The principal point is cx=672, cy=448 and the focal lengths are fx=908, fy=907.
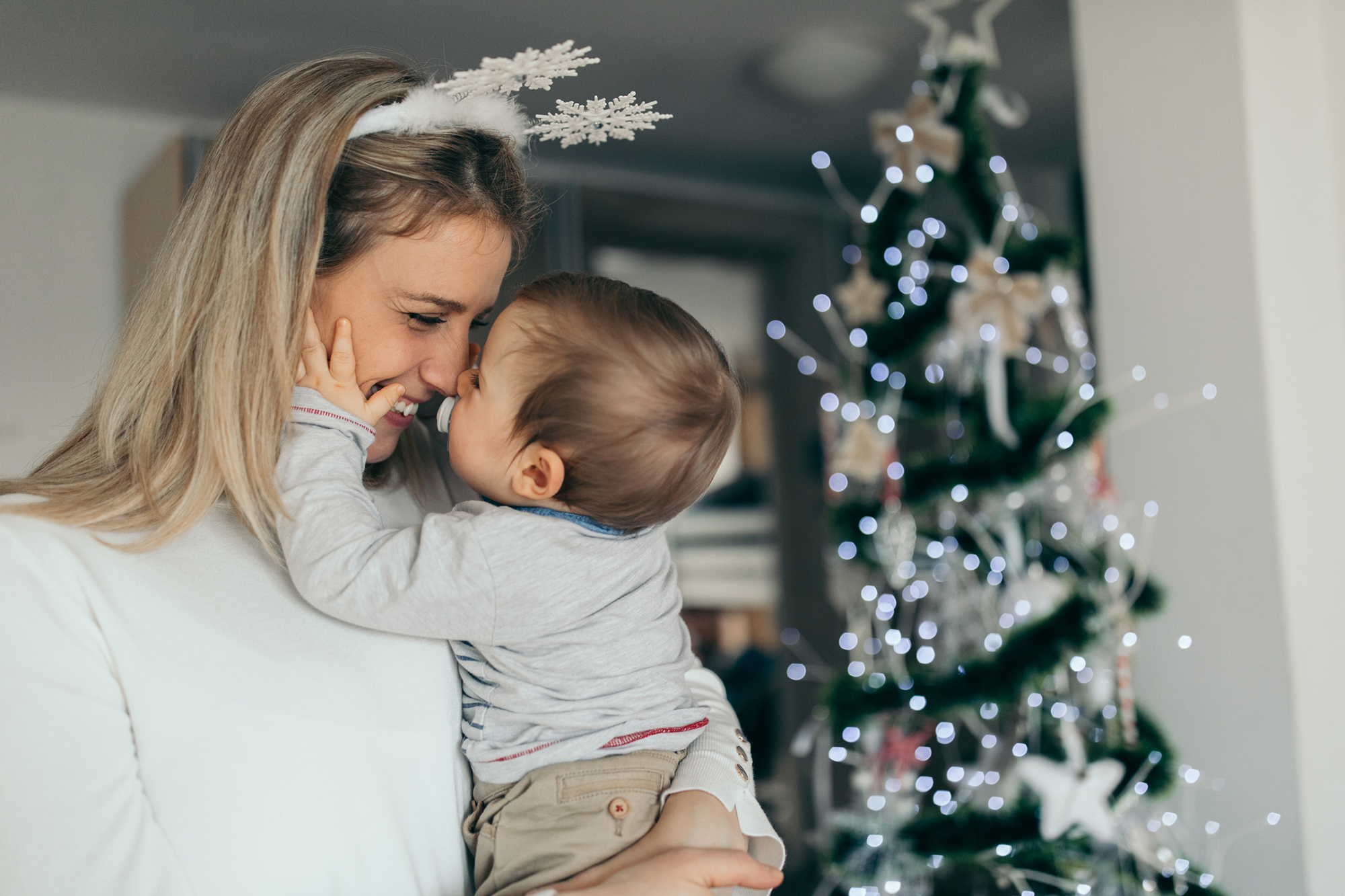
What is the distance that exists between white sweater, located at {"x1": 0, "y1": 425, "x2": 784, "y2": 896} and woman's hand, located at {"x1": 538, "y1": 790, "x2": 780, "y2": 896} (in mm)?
18

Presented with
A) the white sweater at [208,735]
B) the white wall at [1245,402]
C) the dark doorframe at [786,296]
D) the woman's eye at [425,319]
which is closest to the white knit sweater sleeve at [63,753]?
the white sweater at [208,735]

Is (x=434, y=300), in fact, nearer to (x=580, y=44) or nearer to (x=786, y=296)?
(x=580, y=44)

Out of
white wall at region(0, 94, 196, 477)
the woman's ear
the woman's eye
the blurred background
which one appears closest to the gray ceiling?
the blurred background

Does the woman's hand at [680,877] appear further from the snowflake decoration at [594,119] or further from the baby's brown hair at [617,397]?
the snowflake decoration at [594,119]

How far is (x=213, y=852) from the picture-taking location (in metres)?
0.70

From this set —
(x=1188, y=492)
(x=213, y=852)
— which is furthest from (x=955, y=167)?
(x=213, y=852)

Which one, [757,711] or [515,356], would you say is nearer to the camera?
[515,356]

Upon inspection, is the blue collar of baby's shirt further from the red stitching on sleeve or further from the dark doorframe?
the dark doorframe

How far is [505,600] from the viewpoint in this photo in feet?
2.60

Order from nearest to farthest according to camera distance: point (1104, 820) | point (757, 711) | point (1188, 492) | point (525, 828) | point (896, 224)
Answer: point (525, 828), point (1104, 820), point (1188, 492), point (896, 224), point (757, 711)

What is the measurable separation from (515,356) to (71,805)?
0.49 m

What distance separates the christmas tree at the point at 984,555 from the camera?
68.6 inches

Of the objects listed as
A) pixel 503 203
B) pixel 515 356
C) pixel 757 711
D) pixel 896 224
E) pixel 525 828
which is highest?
pixel 896 224

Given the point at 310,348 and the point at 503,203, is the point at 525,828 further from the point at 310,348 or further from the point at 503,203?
the point at 503,203
